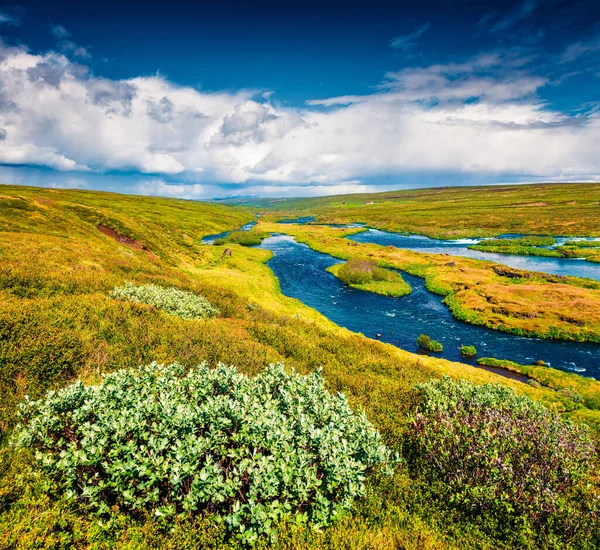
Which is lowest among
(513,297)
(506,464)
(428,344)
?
(428,344)

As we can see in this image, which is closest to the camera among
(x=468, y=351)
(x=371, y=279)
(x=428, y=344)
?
(x=468, y=351)

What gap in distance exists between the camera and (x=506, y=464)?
943 centimetres

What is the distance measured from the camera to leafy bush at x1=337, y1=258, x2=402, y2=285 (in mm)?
65062

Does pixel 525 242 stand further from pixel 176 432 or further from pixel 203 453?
pixel 176 432

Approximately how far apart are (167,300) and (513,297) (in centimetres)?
5548

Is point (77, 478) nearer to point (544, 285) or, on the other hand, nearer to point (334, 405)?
point (334, 405)

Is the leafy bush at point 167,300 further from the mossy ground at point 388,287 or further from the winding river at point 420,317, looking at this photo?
the mossy ground at point 388,287

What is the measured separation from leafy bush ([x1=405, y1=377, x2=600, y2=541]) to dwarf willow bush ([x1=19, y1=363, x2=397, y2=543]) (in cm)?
238

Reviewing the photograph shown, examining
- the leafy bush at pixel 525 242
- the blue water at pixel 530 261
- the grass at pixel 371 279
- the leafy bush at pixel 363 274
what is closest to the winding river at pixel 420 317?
the blue water at pixel 530 261

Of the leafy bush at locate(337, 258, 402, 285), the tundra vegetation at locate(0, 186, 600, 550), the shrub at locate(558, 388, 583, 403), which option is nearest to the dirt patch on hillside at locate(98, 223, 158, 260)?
the tundra vegetation at locate(0, 186, 600, 550)

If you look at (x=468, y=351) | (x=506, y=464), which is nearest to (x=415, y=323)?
(x=468, y=351)

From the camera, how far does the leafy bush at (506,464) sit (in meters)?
8.66

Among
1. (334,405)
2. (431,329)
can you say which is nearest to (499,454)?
(334,405)

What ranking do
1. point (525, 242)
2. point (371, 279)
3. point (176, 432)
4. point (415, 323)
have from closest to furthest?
point (176, 432) → point (415, 323) → point (371, 279) → point (525, 242)
